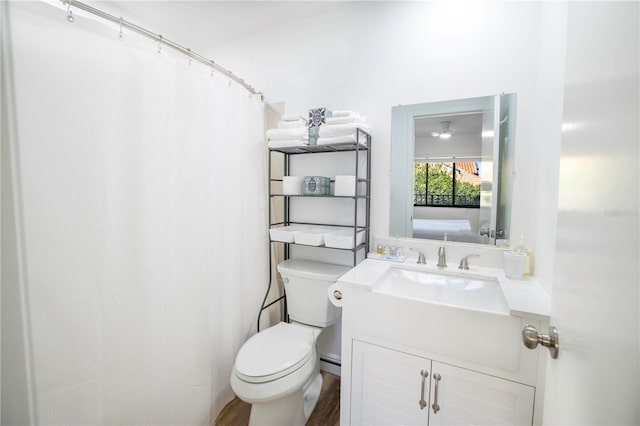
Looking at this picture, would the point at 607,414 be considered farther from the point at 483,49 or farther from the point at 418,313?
the point at 483,49

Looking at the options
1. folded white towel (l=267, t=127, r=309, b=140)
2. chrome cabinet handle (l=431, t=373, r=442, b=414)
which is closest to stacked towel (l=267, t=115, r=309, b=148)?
folded white towel (l=267, t=127, r=309, b=140)

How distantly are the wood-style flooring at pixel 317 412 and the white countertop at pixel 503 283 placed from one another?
0.85m

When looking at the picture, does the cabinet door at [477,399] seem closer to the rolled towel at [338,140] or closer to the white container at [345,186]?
the white container at [345,186]

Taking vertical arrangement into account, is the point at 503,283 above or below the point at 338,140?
below

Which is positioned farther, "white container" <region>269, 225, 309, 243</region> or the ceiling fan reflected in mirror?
"white container" <region>269, 225, 309, 243</region>

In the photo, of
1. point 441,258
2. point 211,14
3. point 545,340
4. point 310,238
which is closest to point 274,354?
point 310,238

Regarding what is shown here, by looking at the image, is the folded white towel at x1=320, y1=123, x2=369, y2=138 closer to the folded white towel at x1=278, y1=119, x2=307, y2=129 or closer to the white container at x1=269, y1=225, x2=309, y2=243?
the folded white towel at x1=278, y1=119, x2=307, y2=129

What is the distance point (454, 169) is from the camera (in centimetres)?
158

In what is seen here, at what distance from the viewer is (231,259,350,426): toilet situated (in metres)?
1.28

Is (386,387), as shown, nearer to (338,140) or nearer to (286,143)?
(338,140)

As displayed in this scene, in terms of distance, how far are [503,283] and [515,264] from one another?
0.13 meters

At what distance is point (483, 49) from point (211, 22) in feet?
5.77

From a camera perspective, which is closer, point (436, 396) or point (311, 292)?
point (436, 396)

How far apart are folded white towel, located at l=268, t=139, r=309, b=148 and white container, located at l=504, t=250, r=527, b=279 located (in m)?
1.23
